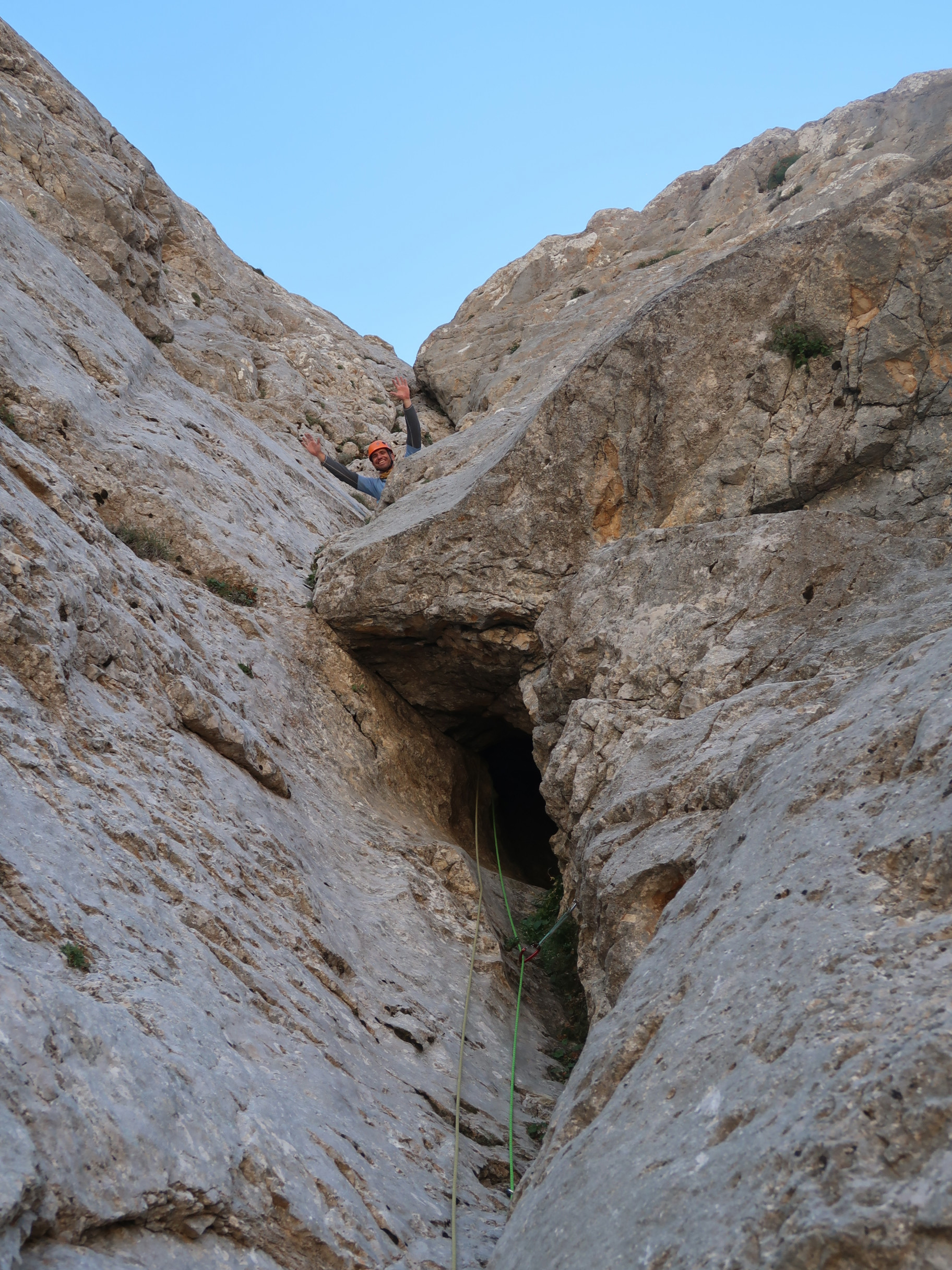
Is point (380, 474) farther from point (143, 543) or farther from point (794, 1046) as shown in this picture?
point (794, 1046)

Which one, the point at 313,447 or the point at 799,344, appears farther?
the point at 313,447

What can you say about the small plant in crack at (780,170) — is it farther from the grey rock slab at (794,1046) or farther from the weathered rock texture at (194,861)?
the grey rock slab at (794,1046)

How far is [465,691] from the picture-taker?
14688mm

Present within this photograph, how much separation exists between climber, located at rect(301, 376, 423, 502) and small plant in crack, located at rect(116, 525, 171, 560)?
6.91m

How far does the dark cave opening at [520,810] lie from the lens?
16.7m

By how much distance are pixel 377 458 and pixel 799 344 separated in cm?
981

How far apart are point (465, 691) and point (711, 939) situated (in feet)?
31.5

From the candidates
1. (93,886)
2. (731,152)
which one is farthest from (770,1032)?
(731,152)

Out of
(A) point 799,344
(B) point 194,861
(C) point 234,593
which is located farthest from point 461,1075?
(A) point 799,344

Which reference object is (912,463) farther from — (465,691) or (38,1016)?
(38,1016)

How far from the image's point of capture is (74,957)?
217 inches

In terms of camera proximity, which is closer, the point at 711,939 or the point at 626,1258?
the point at 626,1258

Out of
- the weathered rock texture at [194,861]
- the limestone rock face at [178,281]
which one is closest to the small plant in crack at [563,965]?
the weathered rock texture at [194,861]

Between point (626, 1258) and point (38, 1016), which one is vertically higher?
point (626, 1258)
